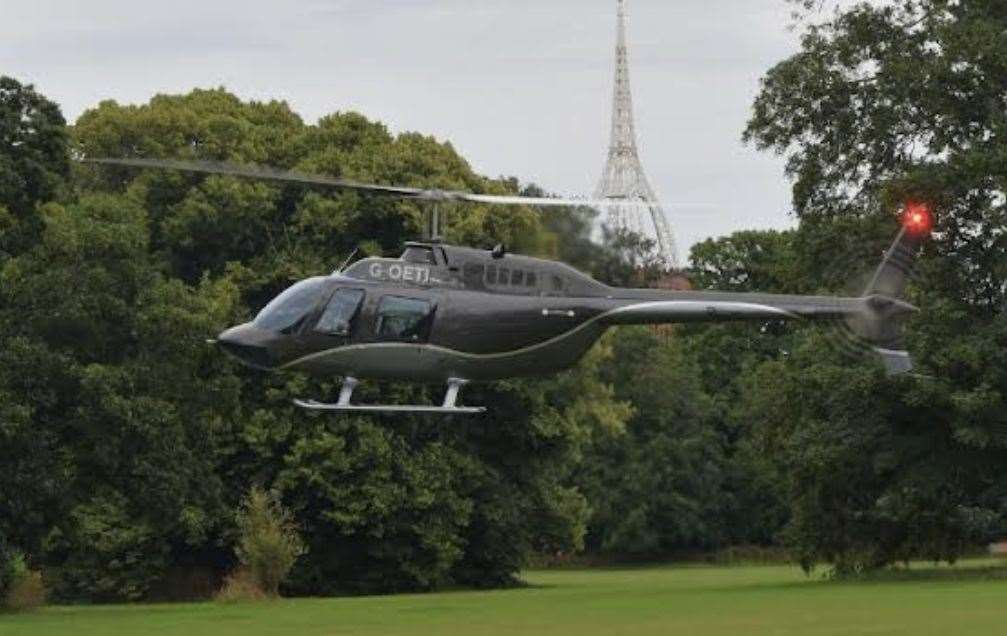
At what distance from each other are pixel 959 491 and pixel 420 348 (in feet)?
74.7

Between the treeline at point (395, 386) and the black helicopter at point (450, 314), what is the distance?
225 cm

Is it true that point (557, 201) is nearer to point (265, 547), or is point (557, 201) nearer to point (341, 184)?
point (341, 184)

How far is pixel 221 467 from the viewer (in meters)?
73.1

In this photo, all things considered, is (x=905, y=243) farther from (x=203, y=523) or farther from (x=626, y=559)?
(x=626, y=559)

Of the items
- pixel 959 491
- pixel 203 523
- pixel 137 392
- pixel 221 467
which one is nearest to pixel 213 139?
pixel 221 467

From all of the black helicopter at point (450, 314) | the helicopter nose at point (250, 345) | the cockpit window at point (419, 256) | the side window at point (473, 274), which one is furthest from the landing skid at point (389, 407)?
the cockpit window at point (419, 256)

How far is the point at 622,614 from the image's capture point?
45.8 metres

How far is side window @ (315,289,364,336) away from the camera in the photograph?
136 ft

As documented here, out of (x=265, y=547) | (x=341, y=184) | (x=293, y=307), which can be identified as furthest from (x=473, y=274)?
(x=265, y=547)

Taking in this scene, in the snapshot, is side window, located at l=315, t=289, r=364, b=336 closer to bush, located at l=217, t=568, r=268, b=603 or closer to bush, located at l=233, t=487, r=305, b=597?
bush, located at l=217, t=568, r=268, b=603

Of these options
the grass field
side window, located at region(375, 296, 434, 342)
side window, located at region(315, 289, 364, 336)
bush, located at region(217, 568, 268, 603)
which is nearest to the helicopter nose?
side window, located at region(315, 289, 364, 336)

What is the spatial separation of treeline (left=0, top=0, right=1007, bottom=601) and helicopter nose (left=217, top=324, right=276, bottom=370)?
5.99m

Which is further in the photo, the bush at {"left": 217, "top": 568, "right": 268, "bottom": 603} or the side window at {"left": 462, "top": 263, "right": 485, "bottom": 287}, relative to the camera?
the bush at {"left": 217, "top": 568, "right": 268, "bottom": 603}

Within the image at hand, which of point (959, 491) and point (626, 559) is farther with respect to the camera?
point (626, 559)
